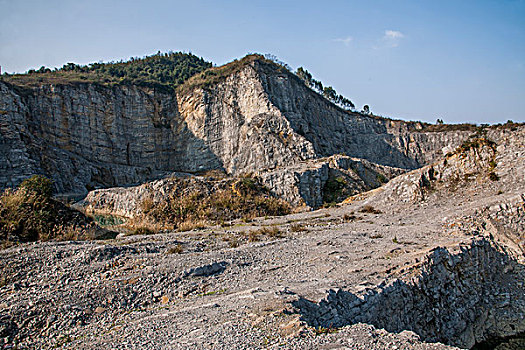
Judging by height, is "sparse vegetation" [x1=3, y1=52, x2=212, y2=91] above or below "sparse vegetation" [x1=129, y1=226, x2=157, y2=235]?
above

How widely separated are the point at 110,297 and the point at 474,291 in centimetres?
868

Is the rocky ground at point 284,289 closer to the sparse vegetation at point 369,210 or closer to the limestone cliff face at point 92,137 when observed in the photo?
the sparse vegetation at point 369,210

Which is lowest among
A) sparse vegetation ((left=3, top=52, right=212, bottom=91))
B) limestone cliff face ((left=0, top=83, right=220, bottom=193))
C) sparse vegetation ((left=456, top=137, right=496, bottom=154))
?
sparse vegetation ((left=456, top=137, right=496, bottom=154))

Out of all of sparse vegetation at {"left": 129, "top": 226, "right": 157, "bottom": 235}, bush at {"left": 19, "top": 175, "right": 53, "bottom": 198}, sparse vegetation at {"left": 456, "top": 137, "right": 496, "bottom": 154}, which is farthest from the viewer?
sparse vegetation at {"left": 456, "top": 137, "right": 496, "bottom": 154}

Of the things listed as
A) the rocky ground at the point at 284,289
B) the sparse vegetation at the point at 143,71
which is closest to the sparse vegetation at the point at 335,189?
the rocky ground at the point at 284,289

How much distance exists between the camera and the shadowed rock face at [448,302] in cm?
545

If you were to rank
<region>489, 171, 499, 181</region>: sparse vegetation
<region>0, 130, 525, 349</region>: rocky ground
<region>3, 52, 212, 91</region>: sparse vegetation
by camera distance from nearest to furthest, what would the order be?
1. <region>0, 130, 525, 349</region>: rocky ground
2. <region>489, 171, 499, 181</region>: sparse vegetation
3. <region>3, 52, 212, 91</region>: sparse vegetation

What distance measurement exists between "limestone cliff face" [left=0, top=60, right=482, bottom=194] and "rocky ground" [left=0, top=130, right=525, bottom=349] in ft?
87.7

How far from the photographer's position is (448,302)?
7.75 m

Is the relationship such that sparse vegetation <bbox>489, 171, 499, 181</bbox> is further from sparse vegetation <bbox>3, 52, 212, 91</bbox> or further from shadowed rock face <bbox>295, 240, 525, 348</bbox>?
sparse vegetation <bbox>3, 52, 212, 91</bbox>

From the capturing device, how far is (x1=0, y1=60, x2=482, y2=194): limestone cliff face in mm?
37969

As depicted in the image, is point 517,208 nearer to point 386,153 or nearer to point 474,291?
point 474,291

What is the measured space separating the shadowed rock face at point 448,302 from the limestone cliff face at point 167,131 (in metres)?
27.6

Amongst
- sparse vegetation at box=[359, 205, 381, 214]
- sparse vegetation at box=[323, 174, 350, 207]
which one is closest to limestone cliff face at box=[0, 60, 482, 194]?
sparse vegetation at box=[323, 174, 350, 207]
